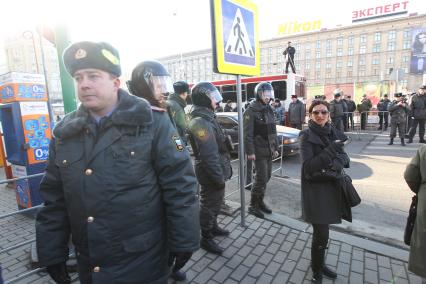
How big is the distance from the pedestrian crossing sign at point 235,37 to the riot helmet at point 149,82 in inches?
30.2

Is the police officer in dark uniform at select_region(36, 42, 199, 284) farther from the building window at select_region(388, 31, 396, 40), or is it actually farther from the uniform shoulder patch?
the building window at select_region(388, 31, 396, 40)

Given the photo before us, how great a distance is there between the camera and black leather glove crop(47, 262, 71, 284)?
1.72 meters

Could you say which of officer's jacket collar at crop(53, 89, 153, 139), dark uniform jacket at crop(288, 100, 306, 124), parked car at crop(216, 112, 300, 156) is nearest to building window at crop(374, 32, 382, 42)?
dark uniform jacket at crop(288, 100, 306, 124)

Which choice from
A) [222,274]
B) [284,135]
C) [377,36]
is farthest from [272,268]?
[377,36]

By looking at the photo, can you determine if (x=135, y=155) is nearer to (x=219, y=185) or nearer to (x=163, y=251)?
(x=163, y=251)

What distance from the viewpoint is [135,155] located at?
1510mm

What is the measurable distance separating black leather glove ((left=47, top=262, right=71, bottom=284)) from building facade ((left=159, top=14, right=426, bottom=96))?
67.3m

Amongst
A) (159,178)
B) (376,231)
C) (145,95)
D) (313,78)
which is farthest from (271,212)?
(313,78)

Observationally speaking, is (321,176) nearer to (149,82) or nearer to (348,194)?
(348,194)

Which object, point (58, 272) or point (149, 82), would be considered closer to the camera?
point (58, 272)

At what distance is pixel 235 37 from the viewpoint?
336 centimetres

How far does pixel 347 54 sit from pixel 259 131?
8308cm

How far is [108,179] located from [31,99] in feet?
14.4

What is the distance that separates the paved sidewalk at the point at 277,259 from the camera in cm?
296
